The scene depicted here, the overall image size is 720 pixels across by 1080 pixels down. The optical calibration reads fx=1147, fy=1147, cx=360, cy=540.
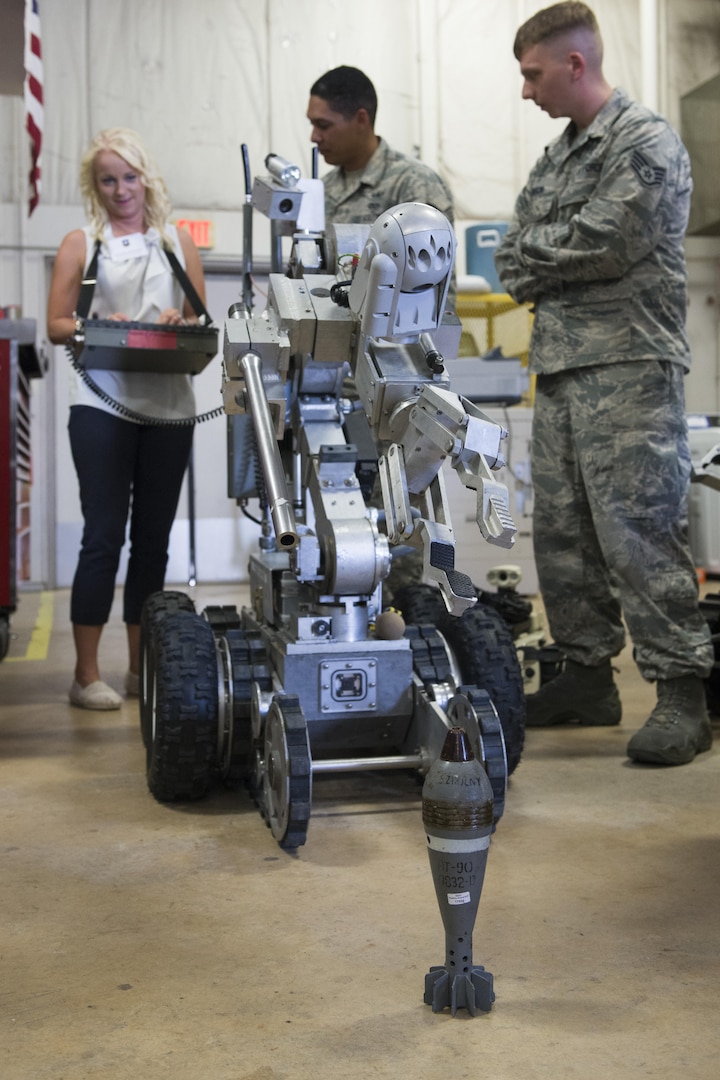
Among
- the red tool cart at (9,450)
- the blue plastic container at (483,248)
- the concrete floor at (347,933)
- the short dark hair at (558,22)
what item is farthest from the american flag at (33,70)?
the blue plastic container at (483,248)

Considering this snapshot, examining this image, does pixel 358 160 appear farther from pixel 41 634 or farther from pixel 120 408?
pixel 41 634

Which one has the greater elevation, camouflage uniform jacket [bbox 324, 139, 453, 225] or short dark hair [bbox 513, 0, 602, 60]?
short dark hair [bbox 513, 0, 602, 60]

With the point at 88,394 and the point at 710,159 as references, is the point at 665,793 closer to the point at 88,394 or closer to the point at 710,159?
the point at 88,394

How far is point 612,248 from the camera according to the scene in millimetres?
2670

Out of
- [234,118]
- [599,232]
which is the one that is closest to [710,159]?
[234,118]

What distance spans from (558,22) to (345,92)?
638 mm

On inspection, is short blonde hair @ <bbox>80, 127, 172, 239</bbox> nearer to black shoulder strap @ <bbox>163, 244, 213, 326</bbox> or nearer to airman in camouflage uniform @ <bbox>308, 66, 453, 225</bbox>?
black shoulder strap @ <bbox>163, 244, 213, 326</bbox>

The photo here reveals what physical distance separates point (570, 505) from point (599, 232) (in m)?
0.68

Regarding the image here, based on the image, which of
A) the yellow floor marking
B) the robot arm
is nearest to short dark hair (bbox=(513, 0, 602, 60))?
the robot arm

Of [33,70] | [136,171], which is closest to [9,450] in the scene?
[136,171]

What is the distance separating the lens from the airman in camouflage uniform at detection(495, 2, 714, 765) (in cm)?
268

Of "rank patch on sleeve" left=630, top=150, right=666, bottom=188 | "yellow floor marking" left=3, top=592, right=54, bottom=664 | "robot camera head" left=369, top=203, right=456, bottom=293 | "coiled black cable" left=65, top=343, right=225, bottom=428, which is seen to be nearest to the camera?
"robot camera head" left=369, top=203, right=456, bottom=293

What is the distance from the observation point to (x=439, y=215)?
187 centimetres

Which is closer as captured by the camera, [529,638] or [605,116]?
[605,116]
